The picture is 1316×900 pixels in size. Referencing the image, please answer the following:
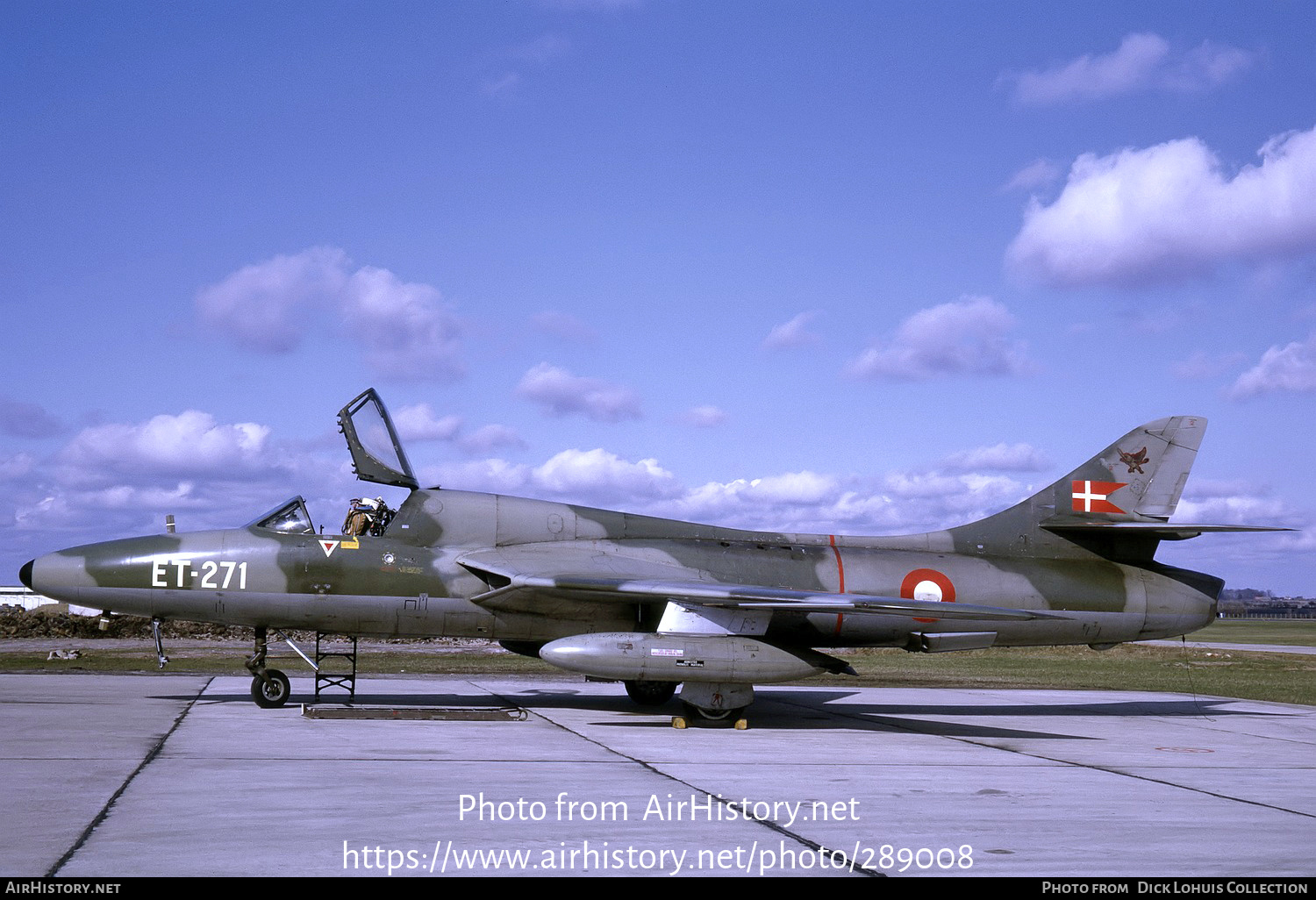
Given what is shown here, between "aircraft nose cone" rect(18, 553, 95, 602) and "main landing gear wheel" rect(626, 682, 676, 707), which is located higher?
"aircraft nose cone" rect(18, 553, 95, 602)

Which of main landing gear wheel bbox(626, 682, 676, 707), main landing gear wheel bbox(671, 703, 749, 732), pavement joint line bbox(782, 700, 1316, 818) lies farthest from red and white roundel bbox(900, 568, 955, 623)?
main landing gear wheel bbox(626, 682, 676, 707)

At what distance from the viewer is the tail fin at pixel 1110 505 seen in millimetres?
17906

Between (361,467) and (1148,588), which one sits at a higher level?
(361,467)

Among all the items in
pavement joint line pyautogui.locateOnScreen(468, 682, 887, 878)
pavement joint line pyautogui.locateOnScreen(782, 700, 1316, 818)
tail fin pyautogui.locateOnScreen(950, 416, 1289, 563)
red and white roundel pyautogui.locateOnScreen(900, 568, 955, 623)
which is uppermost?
tail fin pyautogui.locateOnScreen(950, 416, 1289, 563)

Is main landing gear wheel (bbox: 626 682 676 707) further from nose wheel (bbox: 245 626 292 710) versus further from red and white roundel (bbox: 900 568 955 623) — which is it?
nose wheel (bbox: 245 626 292 710)

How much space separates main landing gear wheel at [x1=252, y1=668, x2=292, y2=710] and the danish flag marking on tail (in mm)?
11732

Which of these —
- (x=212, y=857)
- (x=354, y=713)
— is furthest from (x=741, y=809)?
(x=354, y=713)

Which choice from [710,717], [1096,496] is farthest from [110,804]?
[1096,496]

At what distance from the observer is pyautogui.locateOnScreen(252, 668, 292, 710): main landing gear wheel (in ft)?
50.3

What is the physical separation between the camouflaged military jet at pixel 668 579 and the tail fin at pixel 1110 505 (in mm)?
27

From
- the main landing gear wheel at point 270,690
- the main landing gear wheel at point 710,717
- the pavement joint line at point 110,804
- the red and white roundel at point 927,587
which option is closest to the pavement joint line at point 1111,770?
the red and white roundel at point 927,587
